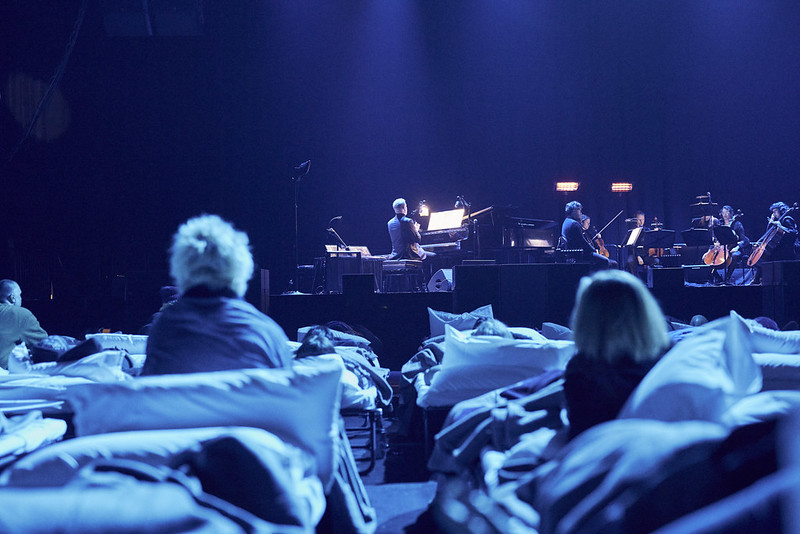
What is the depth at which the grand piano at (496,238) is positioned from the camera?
29.6ft

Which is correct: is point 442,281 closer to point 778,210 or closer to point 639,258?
point 639,258

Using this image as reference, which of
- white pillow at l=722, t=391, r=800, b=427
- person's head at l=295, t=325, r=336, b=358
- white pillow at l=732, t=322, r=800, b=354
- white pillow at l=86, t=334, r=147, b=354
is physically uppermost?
white pillow at l=722, t=391, r=800, b=427

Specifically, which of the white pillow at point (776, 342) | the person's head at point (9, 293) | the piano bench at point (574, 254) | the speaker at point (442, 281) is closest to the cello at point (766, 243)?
the piano bench at point (574, 254)

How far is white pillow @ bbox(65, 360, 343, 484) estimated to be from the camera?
1.69 metres

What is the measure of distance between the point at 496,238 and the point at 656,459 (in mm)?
7907

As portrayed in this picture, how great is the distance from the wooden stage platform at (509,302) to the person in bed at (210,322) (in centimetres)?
459

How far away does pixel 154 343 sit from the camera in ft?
7.06

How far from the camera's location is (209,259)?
2.23 meters

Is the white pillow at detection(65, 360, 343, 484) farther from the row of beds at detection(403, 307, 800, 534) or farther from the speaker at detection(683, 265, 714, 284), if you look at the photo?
the speaker at detection(683, 265, 714, 284)

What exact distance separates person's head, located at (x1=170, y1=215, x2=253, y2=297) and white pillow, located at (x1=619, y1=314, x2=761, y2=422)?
1.41 metres

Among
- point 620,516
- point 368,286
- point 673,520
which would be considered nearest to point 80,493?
point 620,516

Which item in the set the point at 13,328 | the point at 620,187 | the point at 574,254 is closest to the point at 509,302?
the point at 574,254

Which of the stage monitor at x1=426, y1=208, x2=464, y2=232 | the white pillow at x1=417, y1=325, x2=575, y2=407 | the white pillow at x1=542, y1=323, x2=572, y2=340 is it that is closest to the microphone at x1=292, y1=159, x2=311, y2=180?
the stage monitor at x1=426, y1=208, x2=464, y2=232

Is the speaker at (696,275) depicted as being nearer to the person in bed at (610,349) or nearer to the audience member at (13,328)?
the person in bed at (610,349)
